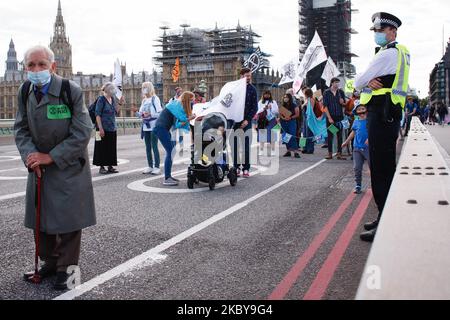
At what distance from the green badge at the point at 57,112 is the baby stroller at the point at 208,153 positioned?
4691mm

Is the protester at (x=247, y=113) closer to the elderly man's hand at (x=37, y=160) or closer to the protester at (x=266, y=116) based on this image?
the protester at (x=266, y=116)

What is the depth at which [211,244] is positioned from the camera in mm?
4973

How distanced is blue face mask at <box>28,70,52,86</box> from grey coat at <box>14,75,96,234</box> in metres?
0.07

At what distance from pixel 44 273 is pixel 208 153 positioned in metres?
4.85

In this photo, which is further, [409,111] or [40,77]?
[409,111]

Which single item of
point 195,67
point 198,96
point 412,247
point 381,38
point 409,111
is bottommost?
point 412,247

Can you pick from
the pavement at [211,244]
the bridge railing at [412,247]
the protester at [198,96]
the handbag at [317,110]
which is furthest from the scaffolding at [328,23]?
the bridge railing at [412,247]

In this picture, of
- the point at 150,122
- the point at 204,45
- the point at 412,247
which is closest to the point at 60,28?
the point at 204,45

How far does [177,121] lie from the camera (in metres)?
8.97

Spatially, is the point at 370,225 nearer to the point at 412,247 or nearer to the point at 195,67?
the point at 412,247

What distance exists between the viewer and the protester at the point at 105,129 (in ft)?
34.0

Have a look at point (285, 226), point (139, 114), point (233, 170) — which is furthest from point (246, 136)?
point (285, 226)
